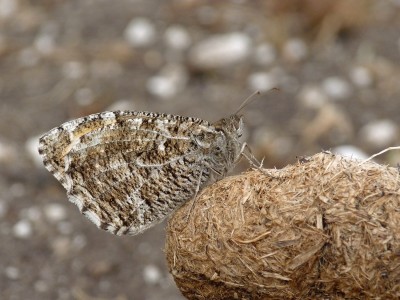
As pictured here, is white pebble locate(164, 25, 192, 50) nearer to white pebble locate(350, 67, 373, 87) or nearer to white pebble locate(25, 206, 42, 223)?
white pebble locate(350, 67, 373, 87)

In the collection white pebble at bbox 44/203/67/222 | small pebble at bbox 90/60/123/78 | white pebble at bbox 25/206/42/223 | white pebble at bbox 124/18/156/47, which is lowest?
white pebble at bbox 44/203/67/222

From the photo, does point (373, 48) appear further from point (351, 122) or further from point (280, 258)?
point (280, 258)

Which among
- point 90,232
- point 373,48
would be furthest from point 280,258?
point 373,48

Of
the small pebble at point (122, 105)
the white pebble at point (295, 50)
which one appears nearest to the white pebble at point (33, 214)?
the small pebble at point (122, 105)

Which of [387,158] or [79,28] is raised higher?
[79,28]

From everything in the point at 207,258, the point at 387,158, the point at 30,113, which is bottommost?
the point at 387,158

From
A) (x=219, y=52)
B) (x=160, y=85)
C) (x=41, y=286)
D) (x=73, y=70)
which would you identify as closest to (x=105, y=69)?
(x=73, y=70)

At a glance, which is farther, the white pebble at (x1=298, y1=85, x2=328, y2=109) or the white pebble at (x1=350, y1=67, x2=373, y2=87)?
the white pebble at (x1=350, y1=67, x2=373, y2=87)

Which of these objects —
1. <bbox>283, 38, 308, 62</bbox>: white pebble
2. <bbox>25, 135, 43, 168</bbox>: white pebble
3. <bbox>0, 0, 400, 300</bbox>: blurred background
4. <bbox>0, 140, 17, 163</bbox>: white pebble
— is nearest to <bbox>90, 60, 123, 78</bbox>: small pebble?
<bbox>0, 0, 400, 300</bbox>: blurred background
